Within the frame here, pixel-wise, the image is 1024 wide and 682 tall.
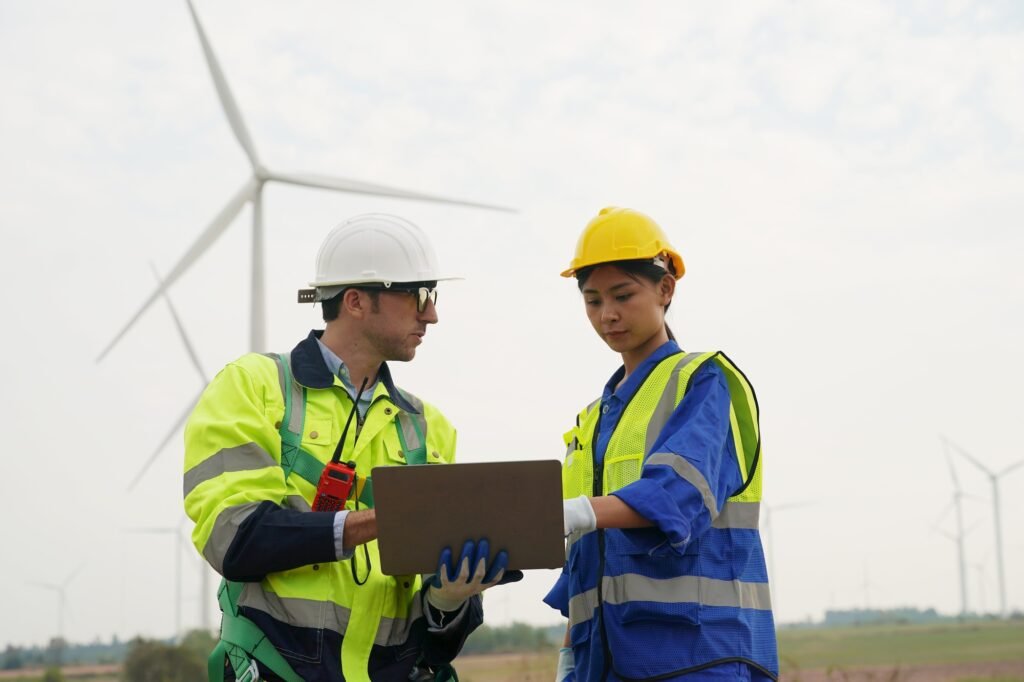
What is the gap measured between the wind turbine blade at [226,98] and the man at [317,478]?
1904 cm

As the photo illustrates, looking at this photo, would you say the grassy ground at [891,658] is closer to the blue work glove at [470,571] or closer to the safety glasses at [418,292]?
the safety glasses at [418,292]

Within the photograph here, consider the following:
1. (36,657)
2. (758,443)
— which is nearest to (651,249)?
(758,443)

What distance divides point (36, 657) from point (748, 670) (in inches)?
2039

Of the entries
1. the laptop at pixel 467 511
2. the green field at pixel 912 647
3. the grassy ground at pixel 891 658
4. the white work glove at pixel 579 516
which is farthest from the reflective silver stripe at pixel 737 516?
the green field at pixel 912 647

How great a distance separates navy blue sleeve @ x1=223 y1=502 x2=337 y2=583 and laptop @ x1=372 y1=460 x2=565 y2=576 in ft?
1.56

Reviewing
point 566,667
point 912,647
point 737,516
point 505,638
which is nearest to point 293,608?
point 566,667

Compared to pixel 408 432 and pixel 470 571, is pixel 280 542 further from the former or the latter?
pixel 408 432

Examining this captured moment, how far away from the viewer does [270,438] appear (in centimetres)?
594

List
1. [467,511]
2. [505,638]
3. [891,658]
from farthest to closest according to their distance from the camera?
[891,658]
[505,638]
[467,511]

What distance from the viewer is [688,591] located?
5.58 m

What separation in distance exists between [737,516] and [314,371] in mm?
2192

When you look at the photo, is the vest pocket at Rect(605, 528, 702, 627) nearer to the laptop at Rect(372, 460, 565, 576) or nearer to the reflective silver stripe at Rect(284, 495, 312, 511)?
the laptop at Rect(372, 460, 565, 576)

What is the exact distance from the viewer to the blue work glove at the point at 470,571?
5261mm

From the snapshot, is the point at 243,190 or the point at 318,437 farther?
the point at 243,190
